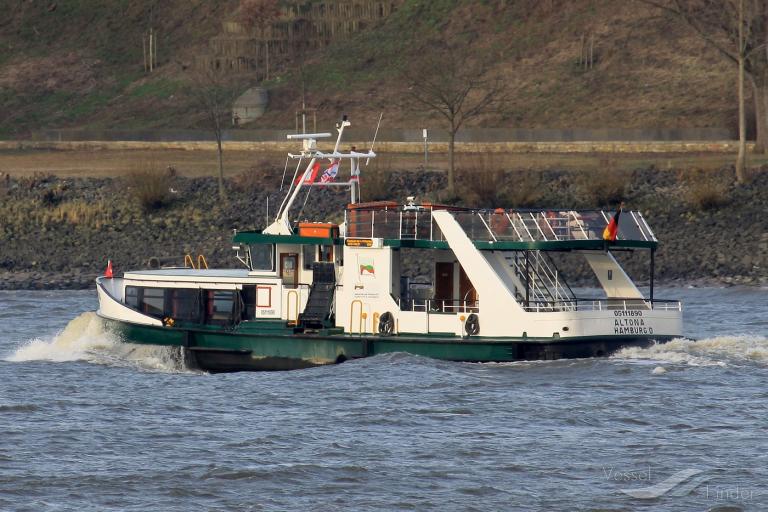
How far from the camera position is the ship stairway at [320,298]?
98.4 feet

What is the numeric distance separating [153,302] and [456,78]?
128 feet

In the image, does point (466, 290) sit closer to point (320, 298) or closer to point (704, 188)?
point (320, 298)

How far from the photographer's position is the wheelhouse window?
31123 mm

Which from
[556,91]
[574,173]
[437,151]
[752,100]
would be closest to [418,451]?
[574,173]

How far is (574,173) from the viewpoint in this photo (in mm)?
54406

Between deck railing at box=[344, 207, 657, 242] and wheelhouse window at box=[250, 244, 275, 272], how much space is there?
6.13 ft

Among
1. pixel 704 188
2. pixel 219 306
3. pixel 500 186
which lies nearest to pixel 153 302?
pixel 219 306

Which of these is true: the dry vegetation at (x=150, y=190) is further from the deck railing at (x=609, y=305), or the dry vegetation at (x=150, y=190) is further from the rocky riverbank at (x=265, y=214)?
the deck railing at (x=609, y=305)

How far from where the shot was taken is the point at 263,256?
31.2 m

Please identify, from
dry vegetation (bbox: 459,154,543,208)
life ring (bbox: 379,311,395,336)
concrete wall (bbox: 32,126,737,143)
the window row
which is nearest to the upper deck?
life ring (bbox: 379,311,395,336)

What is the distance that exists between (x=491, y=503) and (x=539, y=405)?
19.2ft

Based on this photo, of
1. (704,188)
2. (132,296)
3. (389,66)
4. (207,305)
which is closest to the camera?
(207,305)

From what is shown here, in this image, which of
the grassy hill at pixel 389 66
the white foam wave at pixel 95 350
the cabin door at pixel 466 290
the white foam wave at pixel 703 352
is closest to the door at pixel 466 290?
the cabin door at pixel 466 290

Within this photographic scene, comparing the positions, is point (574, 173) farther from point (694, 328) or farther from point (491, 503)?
point (491, 503)
